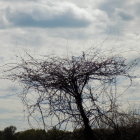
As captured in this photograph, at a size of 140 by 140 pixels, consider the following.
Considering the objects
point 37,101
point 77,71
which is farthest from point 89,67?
point 37,101

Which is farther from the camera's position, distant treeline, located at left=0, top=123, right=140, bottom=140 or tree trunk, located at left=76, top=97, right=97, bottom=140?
distant treeline, located at left=0, top=123, right=140, bottom=140

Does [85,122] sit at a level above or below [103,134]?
above

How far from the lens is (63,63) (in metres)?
8.34

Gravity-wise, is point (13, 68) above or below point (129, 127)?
above

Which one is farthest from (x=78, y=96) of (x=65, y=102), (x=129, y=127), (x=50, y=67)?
(x=129, y=127)

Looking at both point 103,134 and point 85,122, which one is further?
point 103,134

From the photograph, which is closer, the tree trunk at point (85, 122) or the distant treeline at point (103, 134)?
the tree trunk at point (85, 122)

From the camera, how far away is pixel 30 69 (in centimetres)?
833

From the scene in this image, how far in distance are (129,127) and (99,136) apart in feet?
2.51

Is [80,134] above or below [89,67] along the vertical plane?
below

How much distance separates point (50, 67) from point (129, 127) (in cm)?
235

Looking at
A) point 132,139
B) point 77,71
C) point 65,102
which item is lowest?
point 132,139

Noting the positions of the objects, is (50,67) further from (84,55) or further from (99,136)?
(99,136)

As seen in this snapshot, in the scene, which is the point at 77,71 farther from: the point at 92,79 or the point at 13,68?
the point at 13,68
